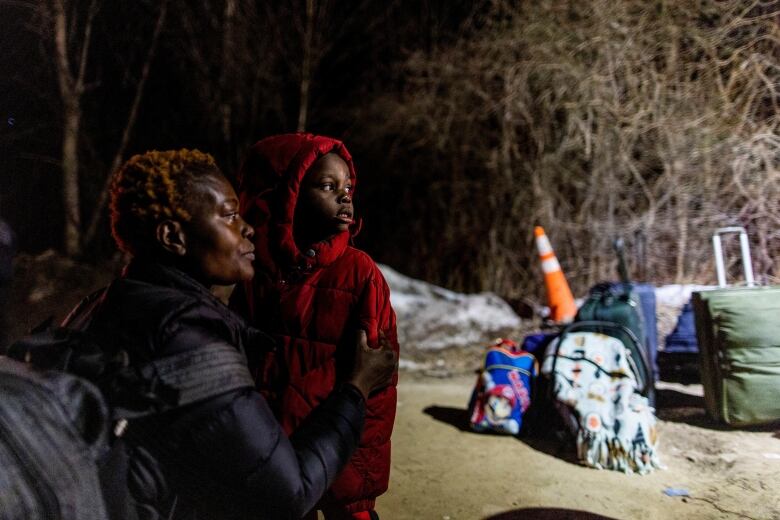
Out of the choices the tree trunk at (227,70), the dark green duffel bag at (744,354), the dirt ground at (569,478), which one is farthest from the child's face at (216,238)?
the tree trunk at (227,70)

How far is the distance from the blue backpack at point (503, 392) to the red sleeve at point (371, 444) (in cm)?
252

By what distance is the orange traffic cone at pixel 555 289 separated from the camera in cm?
632

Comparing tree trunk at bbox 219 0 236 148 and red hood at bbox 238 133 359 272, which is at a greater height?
tree trunk at bbox 219 0 236 148

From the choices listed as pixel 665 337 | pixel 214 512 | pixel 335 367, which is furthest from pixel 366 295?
pixel 665 337

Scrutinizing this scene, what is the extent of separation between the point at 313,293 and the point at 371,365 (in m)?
0.45

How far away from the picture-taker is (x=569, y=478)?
3.56m

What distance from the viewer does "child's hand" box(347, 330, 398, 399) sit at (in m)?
1.51

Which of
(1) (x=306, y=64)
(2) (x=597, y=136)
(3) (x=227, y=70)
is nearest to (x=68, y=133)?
(3) (x=227, y=70)

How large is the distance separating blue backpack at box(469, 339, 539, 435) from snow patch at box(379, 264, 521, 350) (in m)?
2.48

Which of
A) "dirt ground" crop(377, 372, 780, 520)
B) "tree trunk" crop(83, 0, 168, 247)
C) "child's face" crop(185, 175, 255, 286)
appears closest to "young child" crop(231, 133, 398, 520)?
"child's face" crop(185, 175, 255, 286)

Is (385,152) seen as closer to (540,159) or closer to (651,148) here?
(540,159)

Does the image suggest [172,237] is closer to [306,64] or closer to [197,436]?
[197,436]

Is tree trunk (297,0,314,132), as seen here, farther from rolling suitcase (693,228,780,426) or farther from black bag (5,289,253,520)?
black bag (5,289,253,520)

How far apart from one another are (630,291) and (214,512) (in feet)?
14.0
